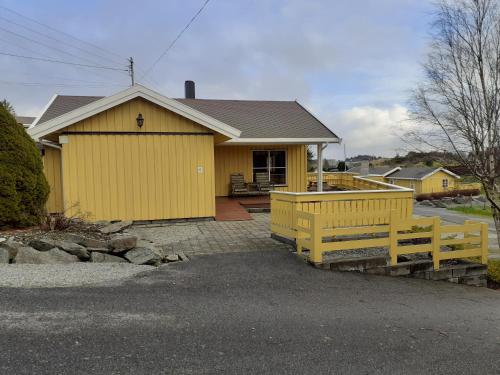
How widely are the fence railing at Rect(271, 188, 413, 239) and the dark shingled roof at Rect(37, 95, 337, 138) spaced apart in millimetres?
5414

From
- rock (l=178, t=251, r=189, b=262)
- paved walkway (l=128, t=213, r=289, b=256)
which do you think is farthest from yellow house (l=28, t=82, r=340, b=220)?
rock (l=178, t=251, r=189, b=262)

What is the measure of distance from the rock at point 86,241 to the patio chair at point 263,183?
28.2 feet

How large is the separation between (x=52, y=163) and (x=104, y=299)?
874 centimetres

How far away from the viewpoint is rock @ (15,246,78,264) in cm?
604

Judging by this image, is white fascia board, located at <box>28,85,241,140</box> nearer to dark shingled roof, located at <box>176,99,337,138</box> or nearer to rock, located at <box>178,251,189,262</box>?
dark shingled roof, located at <box>176,99,337,138</box>

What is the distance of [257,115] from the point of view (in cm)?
1585

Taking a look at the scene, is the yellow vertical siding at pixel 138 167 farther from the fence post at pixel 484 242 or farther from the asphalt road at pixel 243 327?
the fence post at pixel 484 242

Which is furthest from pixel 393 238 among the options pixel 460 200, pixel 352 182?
pixel 460 200

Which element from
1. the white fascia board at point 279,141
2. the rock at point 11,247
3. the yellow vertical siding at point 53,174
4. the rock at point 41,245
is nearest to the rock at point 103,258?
the rock at point 41,245

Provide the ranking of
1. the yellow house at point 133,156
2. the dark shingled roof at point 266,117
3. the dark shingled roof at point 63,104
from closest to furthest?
1. the yellow house at point 133,156
2. the dark shingled roof at point 63,104
3. the dark shingled roof at point 266,117

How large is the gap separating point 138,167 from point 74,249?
4.20m

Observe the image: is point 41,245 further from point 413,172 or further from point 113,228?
point 413,172

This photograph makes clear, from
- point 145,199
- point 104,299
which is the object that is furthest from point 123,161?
point 104,299

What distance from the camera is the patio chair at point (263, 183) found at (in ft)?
48.6
